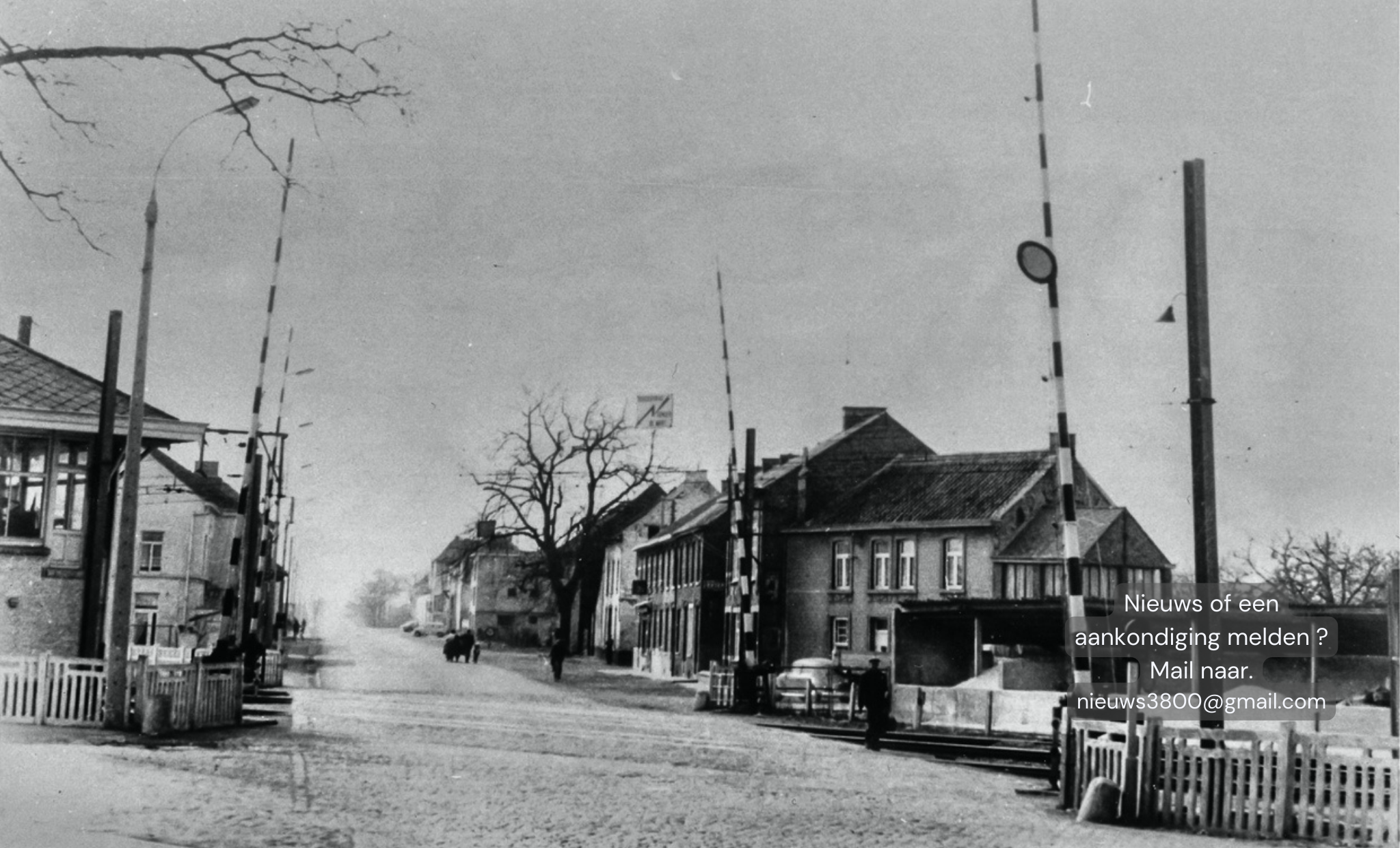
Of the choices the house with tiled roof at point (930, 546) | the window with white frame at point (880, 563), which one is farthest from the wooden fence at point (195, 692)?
the window with white frame at point (880, 563)

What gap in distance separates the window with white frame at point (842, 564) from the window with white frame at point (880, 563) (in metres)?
1.02

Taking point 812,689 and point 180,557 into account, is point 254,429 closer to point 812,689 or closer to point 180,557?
point 812,689

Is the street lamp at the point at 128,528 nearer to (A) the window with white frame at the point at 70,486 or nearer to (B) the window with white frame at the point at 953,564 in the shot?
(A) the window with white frame at the point at 70,486

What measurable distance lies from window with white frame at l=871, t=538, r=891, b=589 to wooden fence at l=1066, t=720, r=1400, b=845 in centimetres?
4067

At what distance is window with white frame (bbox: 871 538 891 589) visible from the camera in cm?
5359

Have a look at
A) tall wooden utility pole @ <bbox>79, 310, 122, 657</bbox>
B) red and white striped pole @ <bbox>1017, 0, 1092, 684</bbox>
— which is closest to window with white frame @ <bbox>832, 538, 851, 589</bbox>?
tall wooden utility pole @ <bbox>79, 310, 122, 657</bbox>

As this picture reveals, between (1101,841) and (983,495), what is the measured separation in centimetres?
4134

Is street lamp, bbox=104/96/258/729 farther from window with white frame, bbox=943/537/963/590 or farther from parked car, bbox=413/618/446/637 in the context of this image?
parked car, bbox=413/618/446/637

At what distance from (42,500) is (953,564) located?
1422 inches

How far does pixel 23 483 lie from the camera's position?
71.9 feet

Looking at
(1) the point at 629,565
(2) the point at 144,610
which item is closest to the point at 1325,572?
(1) the point at 629,565

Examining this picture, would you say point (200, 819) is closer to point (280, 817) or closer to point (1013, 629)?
point (280, 817)

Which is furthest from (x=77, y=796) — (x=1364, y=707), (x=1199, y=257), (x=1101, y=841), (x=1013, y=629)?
(x=1013, y=629)

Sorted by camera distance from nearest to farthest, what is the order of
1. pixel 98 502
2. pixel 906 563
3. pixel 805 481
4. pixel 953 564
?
pixel 98 502
pixel 953 564
pixel 906 563
pixel 805 481
